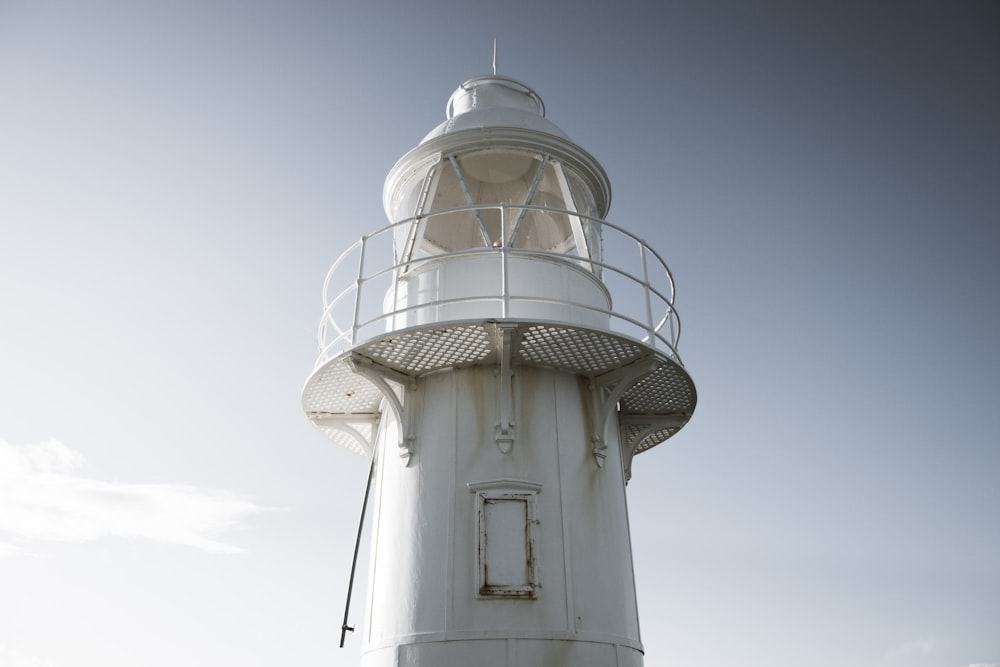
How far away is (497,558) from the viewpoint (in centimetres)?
788

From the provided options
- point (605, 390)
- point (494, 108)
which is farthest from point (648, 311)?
point (494, 108)

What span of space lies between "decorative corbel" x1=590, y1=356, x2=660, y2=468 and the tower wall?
0.30 feet

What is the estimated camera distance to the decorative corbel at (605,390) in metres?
8.95

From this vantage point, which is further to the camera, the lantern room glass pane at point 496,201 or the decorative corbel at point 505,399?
the lantern room glass pane at point 496,201

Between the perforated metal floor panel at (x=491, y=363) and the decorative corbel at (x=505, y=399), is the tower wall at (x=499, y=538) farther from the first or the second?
the perforated metal floor panel at (x=491, y=363)

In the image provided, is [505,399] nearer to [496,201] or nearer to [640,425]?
[640,425]

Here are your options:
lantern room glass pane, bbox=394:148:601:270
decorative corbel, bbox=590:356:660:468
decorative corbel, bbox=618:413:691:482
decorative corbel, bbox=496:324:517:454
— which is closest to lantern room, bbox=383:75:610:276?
lantern room glass pane, bbox=394:148:601:270

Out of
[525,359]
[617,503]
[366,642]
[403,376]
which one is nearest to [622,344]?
[525,359]

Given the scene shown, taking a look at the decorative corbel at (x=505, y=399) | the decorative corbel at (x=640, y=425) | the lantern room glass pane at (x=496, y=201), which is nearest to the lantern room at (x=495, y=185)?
the lantern room glass pane at (x=496, y=201)

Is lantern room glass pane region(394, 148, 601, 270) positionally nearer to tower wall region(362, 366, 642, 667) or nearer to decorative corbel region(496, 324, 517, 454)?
decorative corbel region(496, 324, 517, 454)

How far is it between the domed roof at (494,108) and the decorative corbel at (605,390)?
3795 mm

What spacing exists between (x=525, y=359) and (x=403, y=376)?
1.57 metres

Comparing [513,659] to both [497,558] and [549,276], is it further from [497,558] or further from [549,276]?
[549,276]

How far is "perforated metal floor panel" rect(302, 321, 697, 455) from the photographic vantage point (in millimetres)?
8406
